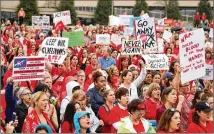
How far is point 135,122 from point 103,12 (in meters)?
52.9

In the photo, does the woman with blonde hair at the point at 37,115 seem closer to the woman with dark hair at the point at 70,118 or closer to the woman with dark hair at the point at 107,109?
the woman with dark hair at the point at 70,118

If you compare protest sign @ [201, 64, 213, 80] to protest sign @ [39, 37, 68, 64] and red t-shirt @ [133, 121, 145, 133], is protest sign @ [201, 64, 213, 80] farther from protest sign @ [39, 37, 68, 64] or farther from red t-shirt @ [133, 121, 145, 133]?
red t-shirt @ [133, 121, 145, 133]

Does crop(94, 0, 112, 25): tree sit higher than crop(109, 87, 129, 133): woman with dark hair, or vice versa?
crop(109, 87, 129, 133): woman with dark hair

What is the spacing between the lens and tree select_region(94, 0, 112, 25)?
192 feet

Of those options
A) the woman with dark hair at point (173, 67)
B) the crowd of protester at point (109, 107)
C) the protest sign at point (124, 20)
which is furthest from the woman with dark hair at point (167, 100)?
the protest sign at point (124, 20)

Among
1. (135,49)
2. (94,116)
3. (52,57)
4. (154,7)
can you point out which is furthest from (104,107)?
(154,7)

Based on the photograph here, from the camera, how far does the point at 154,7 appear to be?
71.9m

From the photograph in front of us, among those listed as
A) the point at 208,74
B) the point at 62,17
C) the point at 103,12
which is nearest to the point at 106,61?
the point at 208,74

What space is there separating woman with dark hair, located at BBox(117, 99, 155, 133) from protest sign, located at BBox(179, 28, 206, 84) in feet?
7.96

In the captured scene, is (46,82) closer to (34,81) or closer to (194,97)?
(34,81)

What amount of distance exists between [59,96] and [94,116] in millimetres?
1791

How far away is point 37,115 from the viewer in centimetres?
695

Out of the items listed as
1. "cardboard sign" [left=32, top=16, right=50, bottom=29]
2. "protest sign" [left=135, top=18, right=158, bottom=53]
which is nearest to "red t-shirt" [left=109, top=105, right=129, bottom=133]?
"protest sign" [left=135, top=18, right=158, bottom=53]

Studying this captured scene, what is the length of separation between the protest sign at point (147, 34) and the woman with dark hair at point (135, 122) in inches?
268
